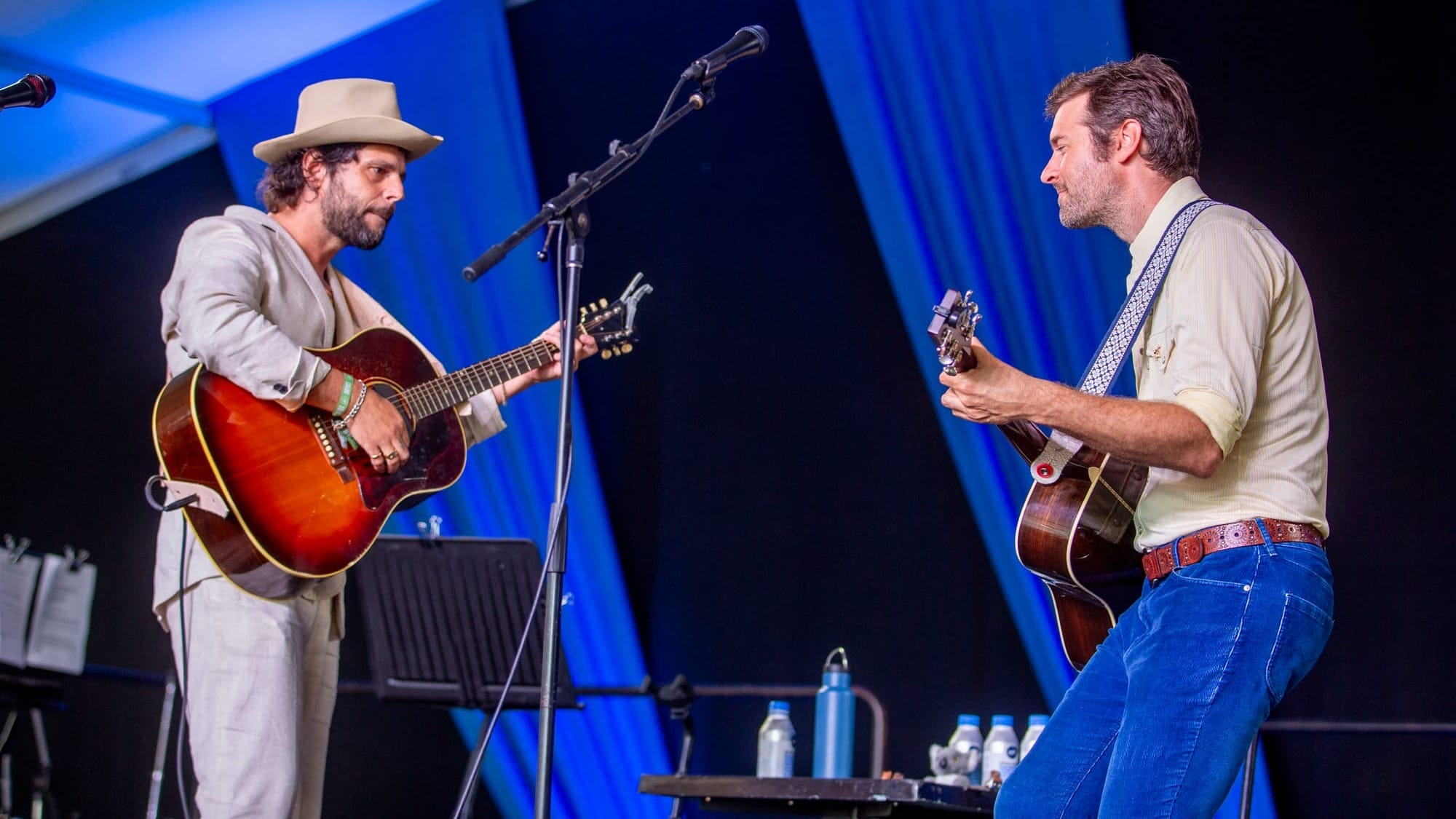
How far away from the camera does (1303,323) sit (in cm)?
204

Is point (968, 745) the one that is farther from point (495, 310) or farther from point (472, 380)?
point (495, 310)

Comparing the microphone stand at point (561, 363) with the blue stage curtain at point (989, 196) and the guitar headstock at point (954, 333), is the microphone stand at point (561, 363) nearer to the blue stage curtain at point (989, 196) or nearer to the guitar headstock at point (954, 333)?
the guitar headstock at point (954, 333)

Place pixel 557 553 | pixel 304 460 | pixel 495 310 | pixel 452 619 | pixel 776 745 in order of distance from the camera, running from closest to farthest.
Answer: pixel 557 553 < pixel 304 460 < pixel 452 619 < pixel 776 745 < pixel 495 310

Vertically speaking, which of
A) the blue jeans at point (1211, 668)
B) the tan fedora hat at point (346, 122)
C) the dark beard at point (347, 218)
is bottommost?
the blue jeans at point (1211, 668)

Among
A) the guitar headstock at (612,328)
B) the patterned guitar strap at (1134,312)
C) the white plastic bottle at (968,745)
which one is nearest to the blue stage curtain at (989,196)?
the white plastic bottle at (968,745)

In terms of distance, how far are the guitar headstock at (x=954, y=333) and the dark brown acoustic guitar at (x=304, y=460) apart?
1.30 metres

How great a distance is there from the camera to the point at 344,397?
2852 millimetres

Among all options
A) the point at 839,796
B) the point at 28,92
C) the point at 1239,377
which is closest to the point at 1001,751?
the point at 839,796

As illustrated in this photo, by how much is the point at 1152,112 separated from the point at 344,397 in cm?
172

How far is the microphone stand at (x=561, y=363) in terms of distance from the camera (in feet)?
7.40

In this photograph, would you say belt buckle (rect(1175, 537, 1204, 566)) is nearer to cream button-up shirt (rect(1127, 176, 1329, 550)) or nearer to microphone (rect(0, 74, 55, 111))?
cream button-up shirt (rect(1127, 176, 1329, 550))

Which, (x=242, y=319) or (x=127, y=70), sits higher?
(x=127, y=70)

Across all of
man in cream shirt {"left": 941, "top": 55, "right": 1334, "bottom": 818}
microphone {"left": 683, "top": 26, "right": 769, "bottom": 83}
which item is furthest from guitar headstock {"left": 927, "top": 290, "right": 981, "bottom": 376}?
microphone {"left": 683, "top": 26, "right": 769, "bottom": 83}

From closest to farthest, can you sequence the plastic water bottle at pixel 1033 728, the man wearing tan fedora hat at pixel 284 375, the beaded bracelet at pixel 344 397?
1. the man wearing tan fedora hat at pixel 284 375
2. the beaded bracelet at pixel 344 397
3. the plastic water bottle at pixel 1033 728
